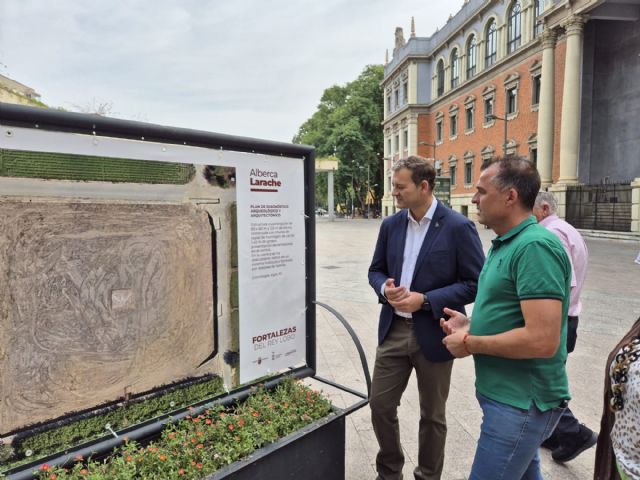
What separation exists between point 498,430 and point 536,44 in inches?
1246

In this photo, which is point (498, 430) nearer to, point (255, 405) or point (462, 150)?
point (255, 405)

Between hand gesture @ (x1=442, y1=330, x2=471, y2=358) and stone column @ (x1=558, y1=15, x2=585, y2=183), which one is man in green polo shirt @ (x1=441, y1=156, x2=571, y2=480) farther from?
stone column @ (x1=558, y1=15, x2=585, y2=183)

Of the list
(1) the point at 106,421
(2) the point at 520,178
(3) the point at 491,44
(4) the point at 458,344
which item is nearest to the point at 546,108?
(3) the point at 491,44

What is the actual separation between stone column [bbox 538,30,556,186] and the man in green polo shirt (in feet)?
88.8

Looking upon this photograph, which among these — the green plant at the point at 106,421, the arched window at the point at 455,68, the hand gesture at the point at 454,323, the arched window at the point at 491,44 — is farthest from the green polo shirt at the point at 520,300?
the arched window at the point at 455,68

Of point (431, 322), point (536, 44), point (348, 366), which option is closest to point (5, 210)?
point (431, 322)

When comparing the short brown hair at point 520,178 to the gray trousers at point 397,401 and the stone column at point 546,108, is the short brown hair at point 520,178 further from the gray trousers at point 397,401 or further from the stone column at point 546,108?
the stone column at point 546,108

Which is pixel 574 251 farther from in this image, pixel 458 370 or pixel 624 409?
pixel 458 370

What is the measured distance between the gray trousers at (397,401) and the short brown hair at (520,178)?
3.42ft

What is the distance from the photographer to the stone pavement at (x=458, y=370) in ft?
10.1

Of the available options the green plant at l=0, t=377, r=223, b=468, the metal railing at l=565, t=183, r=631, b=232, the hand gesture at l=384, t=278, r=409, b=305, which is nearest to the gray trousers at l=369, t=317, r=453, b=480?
the hand gesture at l=384, t=278, r=409, b=305

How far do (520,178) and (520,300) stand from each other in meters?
0.49

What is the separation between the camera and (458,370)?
15.6ft

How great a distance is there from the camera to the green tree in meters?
49.6
